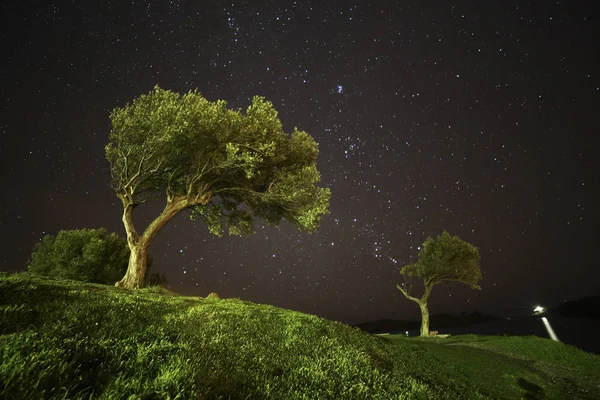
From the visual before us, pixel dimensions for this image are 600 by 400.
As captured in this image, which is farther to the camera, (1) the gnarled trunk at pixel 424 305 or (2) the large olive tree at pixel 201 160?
(1) the gnarled trunk at pixel 424 305

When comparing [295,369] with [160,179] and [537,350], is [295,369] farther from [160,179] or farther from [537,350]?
[537,350]

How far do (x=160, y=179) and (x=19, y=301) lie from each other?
23.2 m

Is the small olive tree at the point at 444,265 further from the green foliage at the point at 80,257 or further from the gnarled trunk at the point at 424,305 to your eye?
the green foliage at the point at 80,257

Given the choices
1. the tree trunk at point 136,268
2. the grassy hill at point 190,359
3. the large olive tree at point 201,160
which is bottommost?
the grassy hill at point 190,359

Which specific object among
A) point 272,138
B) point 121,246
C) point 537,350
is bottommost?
point 537,350

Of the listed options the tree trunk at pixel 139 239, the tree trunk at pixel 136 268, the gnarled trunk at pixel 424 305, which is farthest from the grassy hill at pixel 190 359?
the gnarled trunk at pixel 424 305

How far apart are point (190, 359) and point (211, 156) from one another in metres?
23.1

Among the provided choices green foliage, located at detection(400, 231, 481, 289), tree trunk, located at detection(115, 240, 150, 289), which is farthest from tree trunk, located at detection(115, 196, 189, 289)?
green foliage, located at detection(400, 231, 481, 289)

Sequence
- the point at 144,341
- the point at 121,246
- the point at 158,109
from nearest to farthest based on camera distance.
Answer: the point at 144,341 → the point at 158,109 → the point at 121,246

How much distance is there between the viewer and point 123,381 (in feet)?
13.8

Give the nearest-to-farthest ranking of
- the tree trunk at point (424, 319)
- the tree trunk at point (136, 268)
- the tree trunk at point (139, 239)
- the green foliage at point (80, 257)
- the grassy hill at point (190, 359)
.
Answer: the grassy hill at point (190, 359) < the tree trunk at point (136, 268) < the tree trunk at point (139, 239) < the green foliage at point (80, 257) < the tree trunk at point (424, 319)

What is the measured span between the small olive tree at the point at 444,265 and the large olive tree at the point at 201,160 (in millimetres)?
34336

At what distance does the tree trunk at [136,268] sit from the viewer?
2439 cm

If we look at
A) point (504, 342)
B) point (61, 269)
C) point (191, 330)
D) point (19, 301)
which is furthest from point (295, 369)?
point (61, 269)
